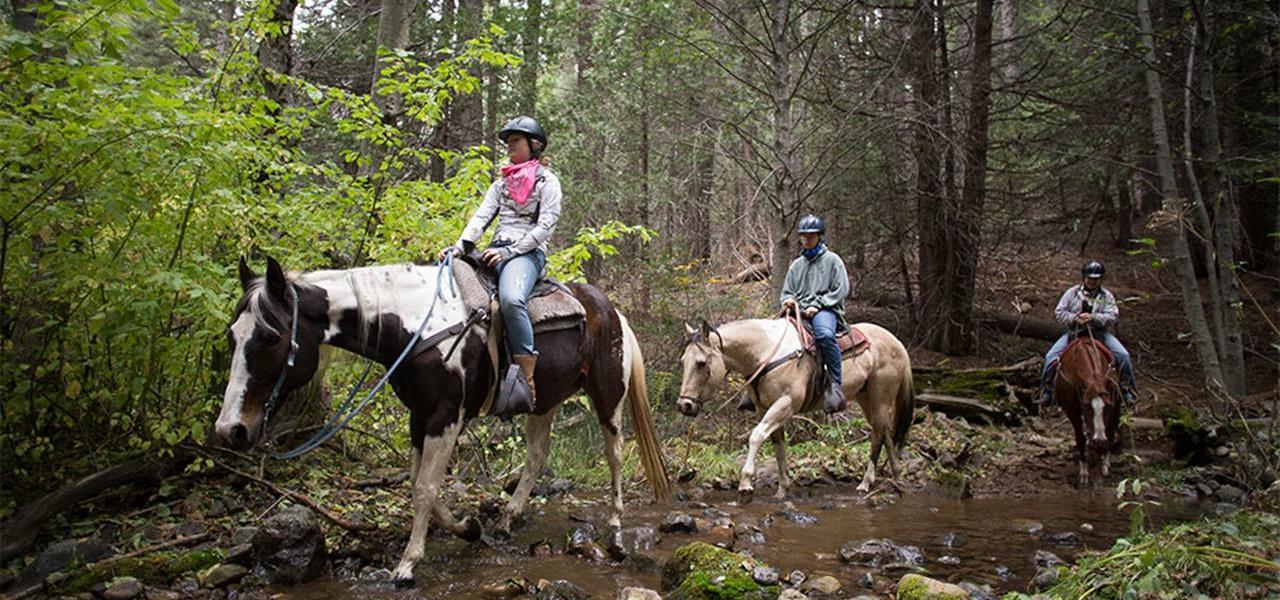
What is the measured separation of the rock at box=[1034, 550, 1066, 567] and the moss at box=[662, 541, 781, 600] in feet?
7.17

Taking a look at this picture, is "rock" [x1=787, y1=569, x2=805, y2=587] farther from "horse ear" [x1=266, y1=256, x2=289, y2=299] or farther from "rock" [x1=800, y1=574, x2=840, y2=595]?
"horse ear" [x1=266, y1=256, x2=289, y2=299]

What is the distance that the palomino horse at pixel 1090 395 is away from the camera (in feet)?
29.1

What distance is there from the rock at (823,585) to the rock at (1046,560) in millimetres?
1685

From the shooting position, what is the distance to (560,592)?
13.8ft

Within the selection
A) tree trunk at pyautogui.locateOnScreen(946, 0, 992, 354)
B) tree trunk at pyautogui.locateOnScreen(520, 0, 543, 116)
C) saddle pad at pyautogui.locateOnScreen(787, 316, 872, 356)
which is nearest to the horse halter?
saddle pad at pyautogui.locateOnScreen(787, 316, 872, 356)

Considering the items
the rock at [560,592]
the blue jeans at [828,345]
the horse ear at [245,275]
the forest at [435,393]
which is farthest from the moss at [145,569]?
the blue jeans at [828,345]

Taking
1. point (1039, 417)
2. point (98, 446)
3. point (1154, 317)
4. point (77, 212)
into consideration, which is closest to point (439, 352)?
point (77, 212)

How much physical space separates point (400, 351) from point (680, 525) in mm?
2723

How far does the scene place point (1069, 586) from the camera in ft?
12.8

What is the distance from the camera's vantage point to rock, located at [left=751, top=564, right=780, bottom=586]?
4.42 meters

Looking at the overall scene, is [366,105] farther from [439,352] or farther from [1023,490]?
[1023,490]

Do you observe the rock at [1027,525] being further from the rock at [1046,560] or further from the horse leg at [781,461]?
the horse leg at [781,461]

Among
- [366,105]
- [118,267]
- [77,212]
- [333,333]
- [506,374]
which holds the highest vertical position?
[366,105]

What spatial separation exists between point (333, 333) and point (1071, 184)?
1891cm
